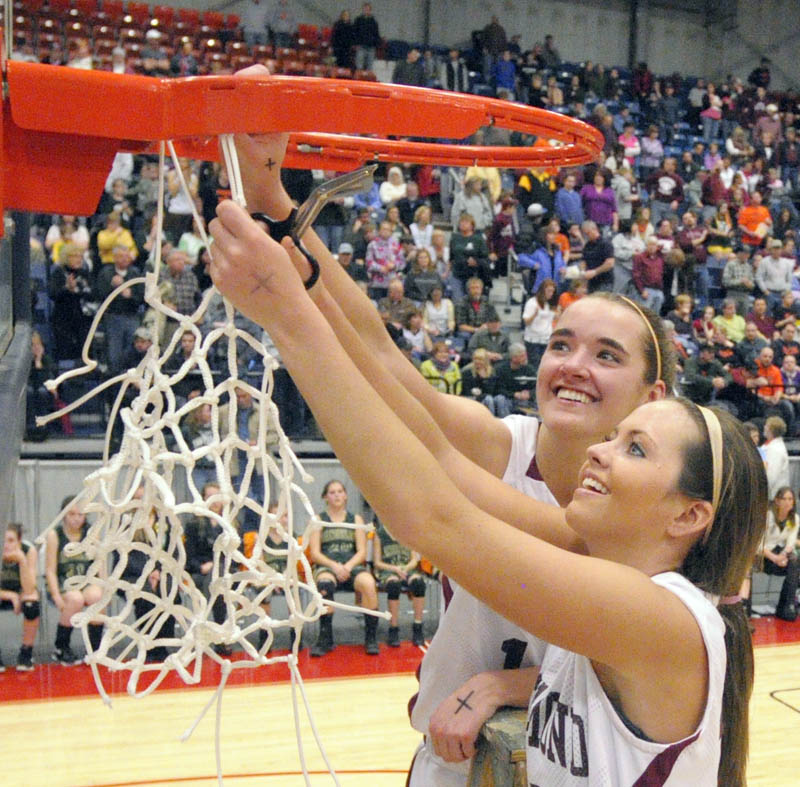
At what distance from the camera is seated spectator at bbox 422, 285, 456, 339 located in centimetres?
875

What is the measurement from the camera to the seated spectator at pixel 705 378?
8.77 metres

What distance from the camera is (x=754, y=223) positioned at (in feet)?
40.3

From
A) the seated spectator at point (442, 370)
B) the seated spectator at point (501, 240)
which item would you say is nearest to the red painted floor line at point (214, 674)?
the seated spectator at point (442, 370)

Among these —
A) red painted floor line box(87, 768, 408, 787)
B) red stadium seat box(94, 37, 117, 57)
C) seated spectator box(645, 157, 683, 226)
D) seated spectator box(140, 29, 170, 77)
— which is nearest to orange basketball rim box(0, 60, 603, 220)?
Answer: red painted floor line box(87, 768, 408, 787)

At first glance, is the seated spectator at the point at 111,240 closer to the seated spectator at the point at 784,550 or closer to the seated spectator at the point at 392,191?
→ the seated spectator at the point at 392,191

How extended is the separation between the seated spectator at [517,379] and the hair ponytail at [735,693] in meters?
6.24

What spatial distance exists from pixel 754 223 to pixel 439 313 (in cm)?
540

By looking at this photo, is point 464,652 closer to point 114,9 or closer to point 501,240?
point 501,240

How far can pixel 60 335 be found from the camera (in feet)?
24.1

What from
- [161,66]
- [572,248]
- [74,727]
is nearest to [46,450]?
[74,727]

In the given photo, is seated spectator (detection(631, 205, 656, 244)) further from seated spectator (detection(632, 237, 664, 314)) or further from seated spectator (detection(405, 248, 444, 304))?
seated spectator (detection(405, 248, 444, 304))

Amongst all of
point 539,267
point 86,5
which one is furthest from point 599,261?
point 86,5

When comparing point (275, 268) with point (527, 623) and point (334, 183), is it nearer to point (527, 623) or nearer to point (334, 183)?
point (334, 183)

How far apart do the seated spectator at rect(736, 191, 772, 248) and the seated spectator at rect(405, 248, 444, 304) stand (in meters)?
5.05
